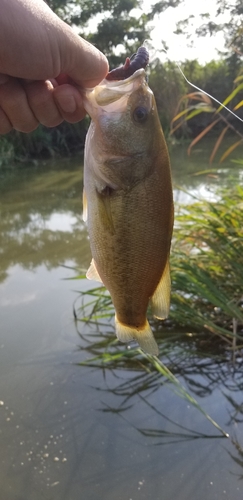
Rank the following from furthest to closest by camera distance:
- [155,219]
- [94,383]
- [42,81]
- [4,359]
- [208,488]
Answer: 1. [4,359]
2. [94,383]
3. [208,488]
4. [42,81]
5. [155,219]

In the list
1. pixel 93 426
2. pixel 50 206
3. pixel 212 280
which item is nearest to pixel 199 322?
pixel 212 280

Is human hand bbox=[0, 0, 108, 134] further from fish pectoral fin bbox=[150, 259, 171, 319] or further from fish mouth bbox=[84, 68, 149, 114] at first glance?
fish pectoral fin bbox=[150, 259, 171, 319]

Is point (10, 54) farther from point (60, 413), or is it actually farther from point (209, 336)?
point (209, 336)

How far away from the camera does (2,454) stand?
2.54 m

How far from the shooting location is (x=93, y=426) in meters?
2.69

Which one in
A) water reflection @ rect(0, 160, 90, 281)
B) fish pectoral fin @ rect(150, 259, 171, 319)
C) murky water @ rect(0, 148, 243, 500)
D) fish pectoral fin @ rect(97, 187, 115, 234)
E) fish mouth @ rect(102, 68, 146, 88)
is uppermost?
fish mouth @ rect(102, 68, 146, 88)

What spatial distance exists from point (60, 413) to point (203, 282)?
1.17m

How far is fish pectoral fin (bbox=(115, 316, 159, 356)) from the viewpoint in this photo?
1321 mm

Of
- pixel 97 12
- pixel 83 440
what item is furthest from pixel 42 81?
pixel 97 12

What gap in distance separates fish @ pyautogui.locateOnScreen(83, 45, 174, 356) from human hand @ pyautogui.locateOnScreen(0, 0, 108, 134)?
186 millimetres

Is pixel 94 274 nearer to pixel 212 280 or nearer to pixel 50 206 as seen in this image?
pixel 212 280

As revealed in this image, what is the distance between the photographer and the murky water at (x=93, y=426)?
2.31 meters

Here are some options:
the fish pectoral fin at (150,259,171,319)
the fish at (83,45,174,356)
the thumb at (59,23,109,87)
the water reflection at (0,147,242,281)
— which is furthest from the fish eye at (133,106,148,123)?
the water reflection at (0,147,242,281)

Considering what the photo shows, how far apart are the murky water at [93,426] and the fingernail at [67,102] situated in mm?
1806
